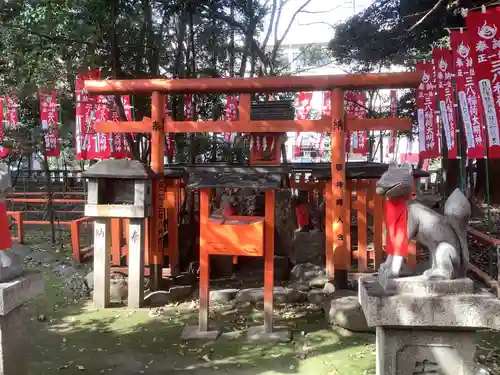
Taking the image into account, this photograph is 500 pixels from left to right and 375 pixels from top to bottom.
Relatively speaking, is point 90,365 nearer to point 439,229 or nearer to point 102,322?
point 102,322

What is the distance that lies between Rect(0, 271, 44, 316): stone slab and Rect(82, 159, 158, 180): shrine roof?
3508mm

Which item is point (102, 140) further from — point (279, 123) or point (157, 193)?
point (279, 123)

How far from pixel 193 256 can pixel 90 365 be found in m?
4.76

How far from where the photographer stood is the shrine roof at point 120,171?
26.0 feet

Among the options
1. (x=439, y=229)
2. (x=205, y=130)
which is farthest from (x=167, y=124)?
(x=439, y=229)

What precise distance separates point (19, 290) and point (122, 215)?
3.80m

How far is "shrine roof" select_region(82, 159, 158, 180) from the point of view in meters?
7.91

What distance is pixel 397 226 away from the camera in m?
3.63

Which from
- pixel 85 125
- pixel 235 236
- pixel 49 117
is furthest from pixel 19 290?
pixel 49 117

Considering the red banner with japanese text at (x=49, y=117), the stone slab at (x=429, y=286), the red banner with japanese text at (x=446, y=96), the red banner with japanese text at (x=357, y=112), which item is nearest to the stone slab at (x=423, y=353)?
the stone slab at (x=429, y=286)

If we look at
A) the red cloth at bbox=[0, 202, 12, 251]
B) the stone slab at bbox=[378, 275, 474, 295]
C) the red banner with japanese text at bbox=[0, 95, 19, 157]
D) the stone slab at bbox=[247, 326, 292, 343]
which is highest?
the red banner with japanese text at bbox=[0, 95, 19, 157]

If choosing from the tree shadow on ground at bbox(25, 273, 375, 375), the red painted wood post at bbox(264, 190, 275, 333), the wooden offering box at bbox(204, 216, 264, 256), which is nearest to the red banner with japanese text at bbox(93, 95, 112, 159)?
the tree shadow on ground at bbox(25, 273, 375, 375)

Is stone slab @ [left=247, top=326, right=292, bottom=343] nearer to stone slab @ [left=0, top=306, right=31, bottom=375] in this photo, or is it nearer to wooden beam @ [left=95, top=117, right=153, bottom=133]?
stone slab @ [left=0, top=306, right=31, bottom=375]

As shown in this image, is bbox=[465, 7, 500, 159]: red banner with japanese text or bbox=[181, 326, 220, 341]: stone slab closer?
bbox=[181, 326, 220, 341]: stone slab
